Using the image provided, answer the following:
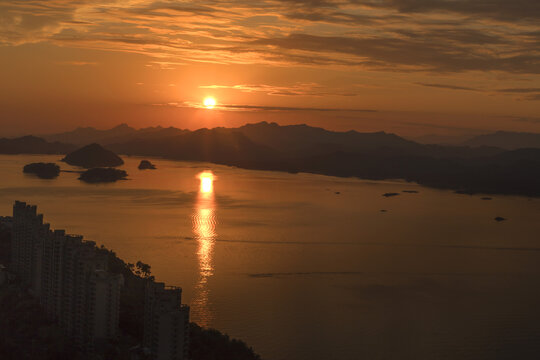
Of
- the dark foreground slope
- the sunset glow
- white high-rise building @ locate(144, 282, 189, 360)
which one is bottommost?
the dark foreground slope

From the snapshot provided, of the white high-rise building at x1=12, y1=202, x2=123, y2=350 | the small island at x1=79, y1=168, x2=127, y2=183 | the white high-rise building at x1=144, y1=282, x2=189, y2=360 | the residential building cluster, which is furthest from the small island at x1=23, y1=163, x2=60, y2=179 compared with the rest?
the white high-rise building at x1=144, y1=282, x2=189, y2=360

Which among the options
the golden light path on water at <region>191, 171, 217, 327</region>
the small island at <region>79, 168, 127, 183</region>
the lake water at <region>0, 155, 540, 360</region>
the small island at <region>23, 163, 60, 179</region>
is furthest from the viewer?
the small island at <region>23, 163, 60, 179</region>

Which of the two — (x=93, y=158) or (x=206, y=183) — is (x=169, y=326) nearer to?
(x=206, y=183)

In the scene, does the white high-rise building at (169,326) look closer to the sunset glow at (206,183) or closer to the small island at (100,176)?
the sunset glow at (206,183)

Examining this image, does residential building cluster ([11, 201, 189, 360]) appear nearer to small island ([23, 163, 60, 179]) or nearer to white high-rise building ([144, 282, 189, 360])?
white high-rise building ([144, 282, 189, 360])

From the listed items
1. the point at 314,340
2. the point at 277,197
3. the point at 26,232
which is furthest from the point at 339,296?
the point at 277,197

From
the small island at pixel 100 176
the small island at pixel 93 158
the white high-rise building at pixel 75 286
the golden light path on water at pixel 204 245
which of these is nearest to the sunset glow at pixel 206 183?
the golden light path on water at pixel 204 245
